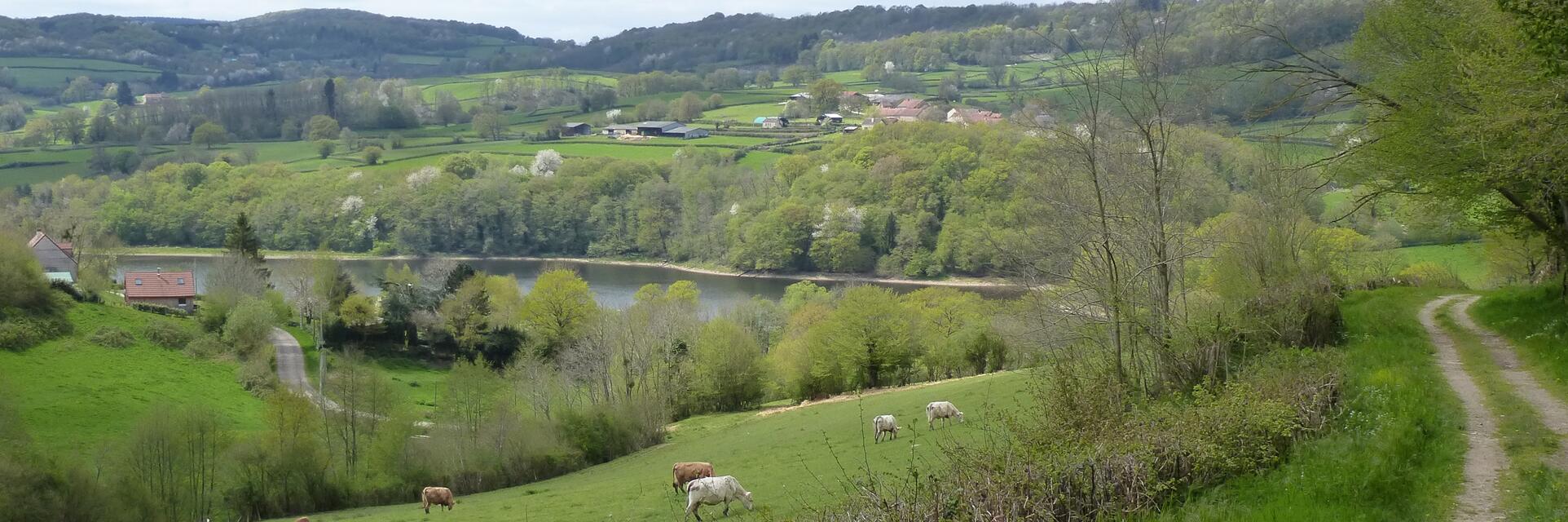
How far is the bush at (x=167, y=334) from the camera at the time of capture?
4400cm

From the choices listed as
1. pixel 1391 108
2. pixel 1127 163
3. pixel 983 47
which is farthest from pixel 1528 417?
pixel 983 47

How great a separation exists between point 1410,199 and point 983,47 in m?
155

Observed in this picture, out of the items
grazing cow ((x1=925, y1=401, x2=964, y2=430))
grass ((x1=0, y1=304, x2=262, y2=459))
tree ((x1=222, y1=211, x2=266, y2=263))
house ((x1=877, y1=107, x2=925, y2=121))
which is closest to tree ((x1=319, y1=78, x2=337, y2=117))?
house ((x1=877, y1=107, x2=925, y2=121))

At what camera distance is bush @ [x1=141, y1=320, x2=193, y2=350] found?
44.0 meters

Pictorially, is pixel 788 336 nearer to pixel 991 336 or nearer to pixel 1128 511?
pixel 991 336

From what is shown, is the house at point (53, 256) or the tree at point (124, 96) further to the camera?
the tree at point (124, 96)

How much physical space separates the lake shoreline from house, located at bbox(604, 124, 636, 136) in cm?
3383

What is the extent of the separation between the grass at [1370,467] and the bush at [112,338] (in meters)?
43.8

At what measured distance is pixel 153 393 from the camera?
122 feet

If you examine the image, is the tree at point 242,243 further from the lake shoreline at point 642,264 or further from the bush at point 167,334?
the lake shoreline at point 642,264

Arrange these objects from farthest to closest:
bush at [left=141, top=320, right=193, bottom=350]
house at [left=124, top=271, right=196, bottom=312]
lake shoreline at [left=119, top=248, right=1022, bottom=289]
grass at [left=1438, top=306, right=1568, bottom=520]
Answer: lake shoreline at [left=119, top=248, right=1022, bottom=289] < house at [left=124, top=271, right=196, bottom=312] < bush at [left=141, top=320, right=193, bottom=350] < grass at [left=1438, top=306, right=1568, bottom=520]

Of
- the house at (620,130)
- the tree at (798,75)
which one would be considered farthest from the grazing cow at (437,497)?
the tree at (798,75)

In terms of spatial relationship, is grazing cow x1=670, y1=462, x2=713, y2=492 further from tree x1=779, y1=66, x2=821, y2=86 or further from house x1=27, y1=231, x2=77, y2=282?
tree x1=779, y1=66, x2=821, y2=86

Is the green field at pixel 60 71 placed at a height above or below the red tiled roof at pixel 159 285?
above
